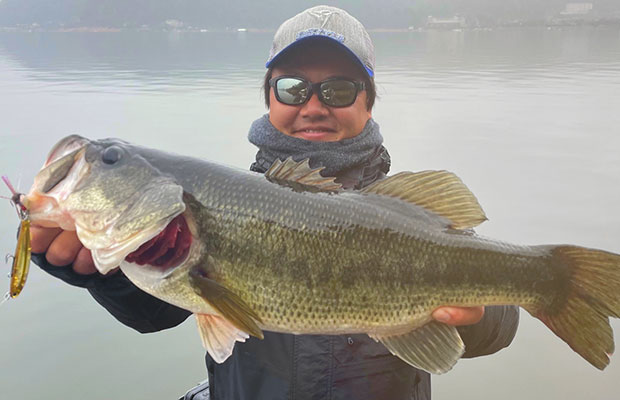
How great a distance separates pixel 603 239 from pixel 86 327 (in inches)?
242

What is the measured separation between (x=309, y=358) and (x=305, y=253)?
60 cm

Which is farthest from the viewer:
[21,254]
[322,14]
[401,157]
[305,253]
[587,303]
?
[401,157]

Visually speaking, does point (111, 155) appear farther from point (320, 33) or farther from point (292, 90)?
point (320, 33)

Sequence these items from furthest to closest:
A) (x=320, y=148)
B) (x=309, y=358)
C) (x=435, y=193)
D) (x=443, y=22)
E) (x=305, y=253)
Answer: (x=443, y=22)
(x=320, y=148)
(x=309, y=358)
(x=435, y=193)
(x=305, y=253)

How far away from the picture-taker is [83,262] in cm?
192

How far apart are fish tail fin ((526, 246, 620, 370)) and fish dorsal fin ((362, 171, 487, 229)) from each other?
36cm

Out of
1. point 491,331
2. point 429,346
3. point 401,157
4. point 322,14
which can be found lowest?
point 401,157

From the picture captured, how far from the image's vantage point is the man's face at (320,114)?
8.92ft

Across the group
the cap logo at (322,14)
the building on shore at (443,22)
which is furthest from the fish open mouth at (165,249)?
the building on shore at (443,22)

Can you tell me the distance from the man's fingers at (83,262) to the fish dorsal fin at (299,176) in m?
0.73

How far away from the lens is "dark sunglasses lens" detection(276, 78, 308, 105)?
2.69 meters

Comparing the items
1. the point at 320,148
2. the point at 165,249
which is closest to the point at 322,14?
the point at 320,148

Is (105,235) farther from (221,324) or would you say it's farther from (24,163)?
→ (24,163)

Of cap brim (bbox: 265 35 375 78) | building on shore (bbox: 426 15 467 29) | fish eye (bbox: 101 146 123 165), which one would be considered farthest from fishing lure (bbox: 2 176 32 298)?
building on shore (bbox: 426 15 467 29)
